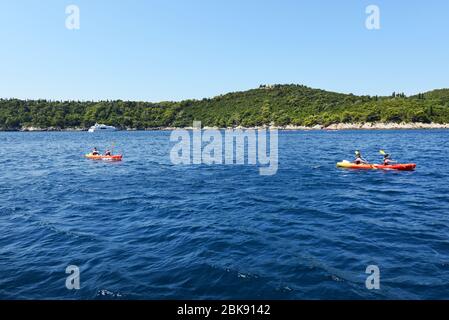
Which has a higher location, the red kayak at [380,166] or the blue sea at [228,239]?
the red kayak at [380,166]

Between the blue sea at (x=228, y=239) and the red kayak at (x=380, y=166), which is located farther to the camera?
the red kayak at (x=380, y=166)

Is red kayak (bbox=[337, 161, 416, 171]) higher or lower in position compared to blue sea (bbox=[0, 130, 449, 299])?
higher

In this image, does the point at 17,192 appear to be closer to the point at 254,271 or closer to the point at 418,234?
the point at 254,271

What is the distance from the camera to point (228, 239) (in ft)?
60.9

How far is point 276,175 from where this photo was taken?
40.8m

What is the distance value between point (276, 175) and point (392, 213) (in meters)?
18.7

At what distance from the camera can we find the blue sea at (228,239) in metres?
13.1

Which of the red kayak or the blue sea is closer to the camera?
the blue sea

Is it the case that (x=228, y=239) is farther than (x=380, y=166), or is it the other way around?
(x=380, y=166)

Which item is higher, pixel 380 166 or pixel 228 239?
pixel 380 166

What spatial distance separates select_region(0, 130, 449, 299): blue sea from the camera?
42.9 feet
